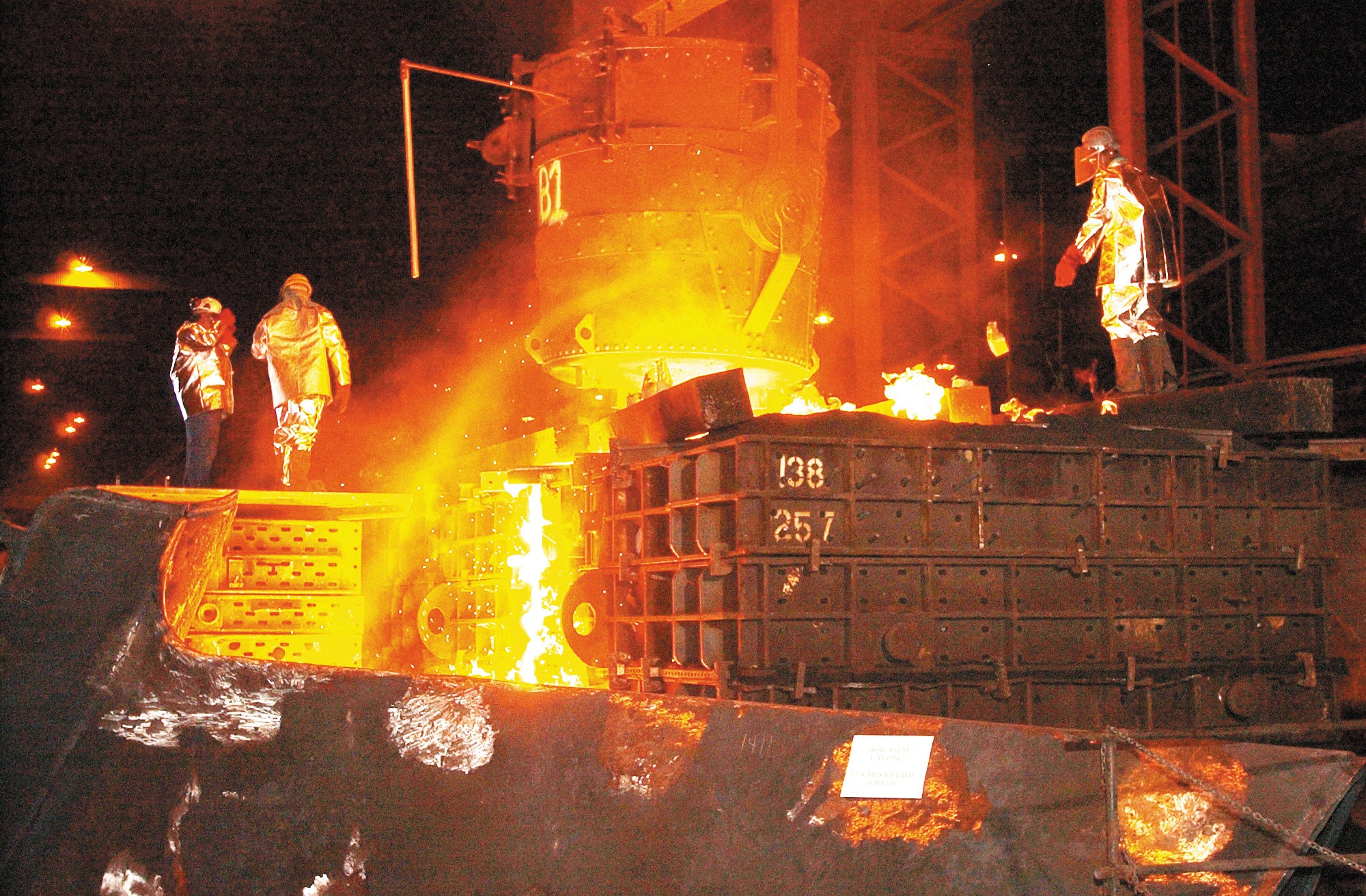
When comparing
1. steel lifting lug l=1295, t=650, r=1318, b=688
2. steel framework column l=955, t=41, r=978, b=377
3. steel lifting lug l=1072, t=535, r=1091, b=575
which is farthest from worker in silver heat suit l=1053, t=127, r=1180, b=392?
steel framework column l=955, t=41, r=978, b=377

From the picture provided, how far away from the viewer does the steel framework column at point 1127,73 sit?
14289mm

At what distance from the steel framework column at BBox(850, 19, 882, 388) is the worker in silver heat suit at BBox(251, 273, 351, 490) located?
29.3 ft

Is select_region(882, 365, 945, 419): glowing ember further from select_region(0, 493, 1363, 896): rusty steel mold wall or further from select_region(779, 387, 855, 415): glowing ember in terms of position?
select_region(0, 493, 1363, 896): rusty steel mold wall

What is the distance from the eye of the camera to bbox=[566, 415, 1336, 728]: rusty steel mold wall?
772cm

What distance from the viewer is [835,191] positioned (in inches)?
793

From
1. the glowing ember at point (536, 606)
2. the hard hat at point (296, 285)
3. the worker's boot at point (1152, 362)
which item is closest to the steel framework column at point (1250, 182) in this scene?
the worker's boot at point (1152, 362)

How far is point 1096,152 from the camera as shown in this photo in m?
9.60

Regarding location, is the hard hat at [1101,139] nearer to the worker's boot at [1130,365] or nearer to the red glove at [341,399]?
the worker's boot at [1130,365]

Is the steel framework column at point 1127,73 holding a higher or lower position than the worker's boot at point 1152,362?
higher

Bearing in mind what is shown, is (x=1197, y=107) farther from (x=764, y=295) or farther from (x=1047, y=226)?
(x=764, y=295)

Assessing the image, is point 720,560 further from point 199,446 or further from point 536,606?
point 199,446

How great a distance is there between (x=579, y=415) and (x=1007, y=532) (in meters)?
4.89

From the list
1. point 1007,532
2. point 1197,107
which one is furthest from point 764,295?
point 1197,107

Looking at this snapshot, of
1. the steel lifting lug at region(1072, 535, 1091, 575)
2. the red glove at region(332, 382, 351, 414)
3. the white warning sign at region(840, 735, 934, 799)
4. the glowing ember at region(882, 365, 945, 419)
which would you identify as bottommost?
the white warning sign at region(840, 735, 934, 799)
